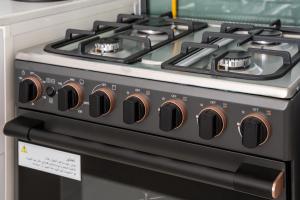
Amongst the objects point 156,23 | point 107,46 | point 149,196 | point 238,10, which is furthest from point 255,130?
point 238,10

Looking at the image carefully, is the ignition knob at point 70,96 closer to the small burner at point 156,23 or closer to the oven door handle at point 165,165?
the oven door handle at point 165,165

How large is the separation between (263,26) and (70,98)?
62 cm

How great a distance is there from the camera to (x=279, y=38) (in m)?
1.29

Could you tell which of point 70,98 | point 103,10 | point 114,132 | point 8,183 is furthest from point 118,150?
point 103,10

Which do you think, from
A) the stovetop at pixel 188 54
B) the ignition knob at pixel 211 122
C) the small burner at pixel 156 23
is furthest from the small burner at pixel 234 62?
the small burner at pixel 156 23

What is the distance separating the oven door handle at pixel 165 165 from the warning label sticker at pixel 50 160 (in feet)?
0.12

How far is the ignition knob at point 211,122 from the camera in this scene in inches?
40.9

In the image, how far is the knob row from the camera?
1.01 meters

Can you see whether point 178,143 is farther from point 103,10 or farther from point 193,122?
point 103,10

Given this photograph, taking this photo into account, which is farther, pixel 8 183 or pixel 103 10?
pixel 103 10

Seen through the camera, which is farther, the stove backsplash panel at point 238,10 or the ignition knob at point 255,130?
the stove backsplash panel at point 238,10

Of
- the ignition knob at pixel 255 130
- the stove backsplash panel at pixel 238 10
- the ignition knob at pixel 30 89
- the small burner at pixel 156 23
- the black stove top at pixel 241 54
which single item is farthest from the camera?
the stove backsplash panel at pixel 238 10

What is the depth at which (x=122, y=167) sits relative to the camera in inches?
47.3

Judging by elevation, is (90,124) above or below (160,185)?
above
